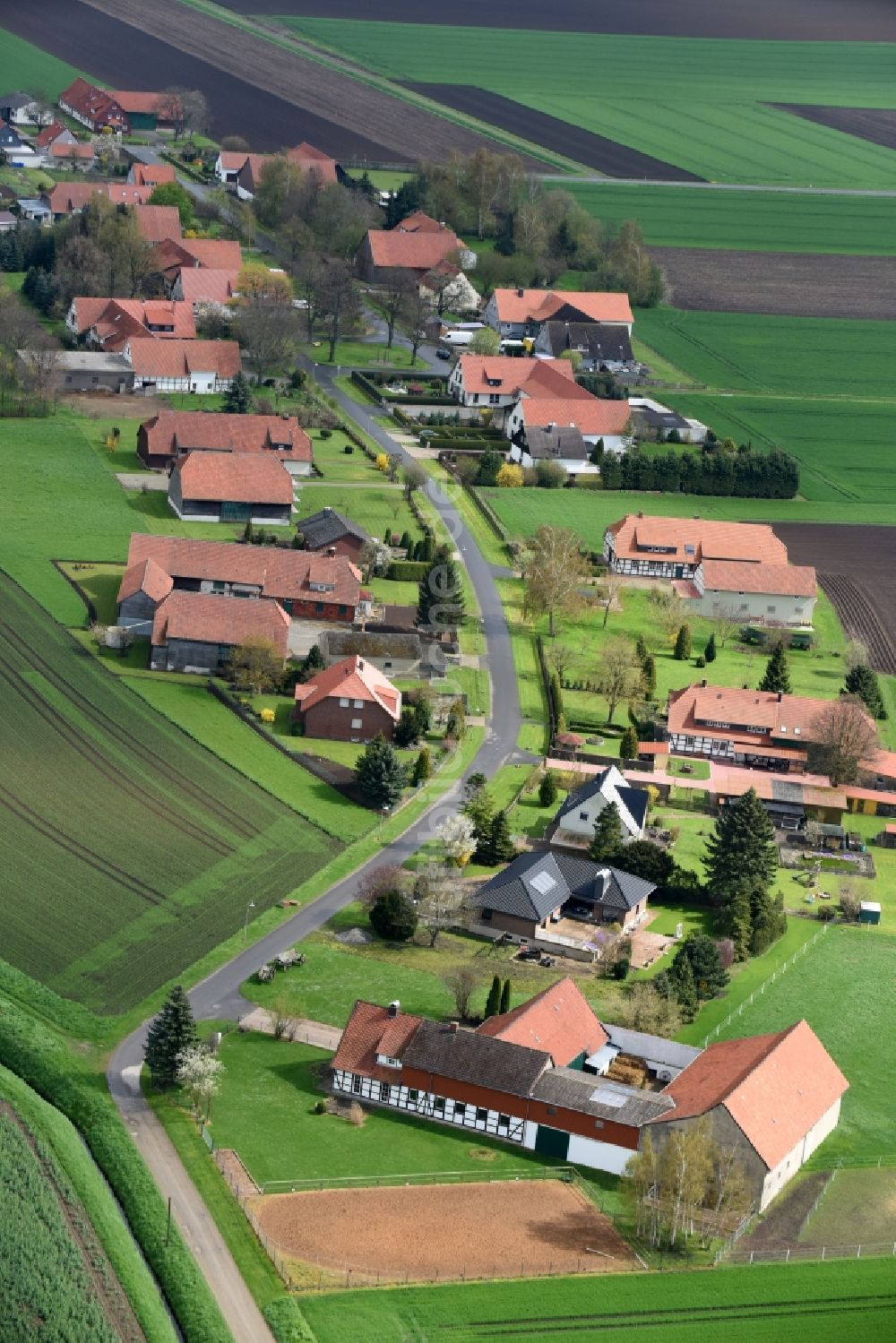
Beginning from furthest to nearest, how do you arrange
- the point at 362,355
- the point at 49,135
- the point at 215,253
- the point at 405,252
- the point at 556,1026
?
the point at 49,135, the point at 405,252, the point at 215,253, the point at 362,355, the point at 556,1026

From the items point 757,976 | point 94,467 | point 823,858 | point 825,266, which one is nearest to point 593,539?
point 94,467

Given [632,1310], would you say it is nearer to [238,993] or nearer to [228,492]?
[238,993]

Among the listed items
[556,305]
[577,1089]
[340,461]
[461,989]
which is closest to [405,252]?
[556,305]

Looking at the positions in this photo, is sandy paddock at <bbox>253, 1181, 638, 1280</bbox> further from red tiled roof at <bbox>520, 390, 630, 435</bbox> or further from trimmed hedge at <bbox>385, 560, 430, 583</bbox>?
red tiled roof at <bbox>520, 390, 630, 435</bbox>

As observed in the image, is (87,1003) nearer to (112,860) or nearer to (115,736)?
(112,860)

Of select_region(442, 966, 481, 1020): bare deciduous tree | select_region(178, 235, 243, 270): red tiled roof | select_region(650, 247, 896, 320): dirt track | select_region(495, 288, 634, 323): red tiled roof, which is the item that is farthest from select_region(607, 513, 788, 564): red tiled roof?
select_region(650, 247, 896, 320): dirt track
